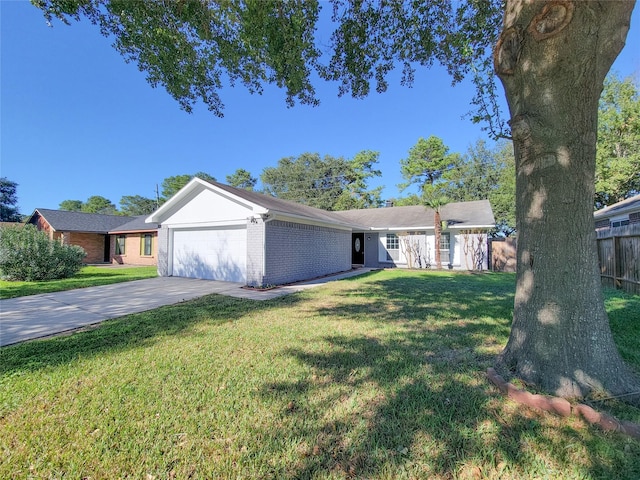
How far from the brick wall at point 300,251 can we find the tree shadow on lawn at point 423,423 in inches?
234

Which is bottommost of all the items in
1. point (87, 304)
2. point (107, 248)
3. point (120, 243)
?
point (87, 304)

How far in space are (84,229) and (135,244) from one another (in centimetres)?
398

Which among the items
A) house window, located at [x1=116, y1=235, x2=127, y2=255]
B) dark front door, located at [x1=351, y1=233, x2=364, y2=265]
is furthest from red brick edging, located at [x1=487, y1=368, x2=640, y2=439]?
house window, located at [x1=116, y1=235, x2=127, y2=255]

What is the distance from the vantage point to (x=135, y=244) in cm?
1945

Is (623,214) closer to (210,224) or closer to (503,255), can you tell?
(503,255)

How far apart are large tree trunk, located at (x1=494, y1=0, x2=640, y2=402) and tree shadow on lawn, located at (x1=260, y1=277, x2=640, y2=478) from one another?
60 centimetres

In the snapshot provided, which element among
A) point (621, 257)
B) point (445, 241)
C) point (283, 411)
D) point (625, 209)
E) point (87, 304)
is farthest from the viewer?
point (445, 241)

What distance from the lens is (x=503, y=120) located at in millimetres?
5160

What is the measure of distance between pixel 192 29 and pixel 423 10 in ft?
14.8

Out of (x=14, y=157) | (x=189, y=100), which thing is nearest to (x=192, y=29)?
(x=189, y=100)

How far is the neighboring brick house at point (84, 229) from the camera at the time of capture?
1897cm

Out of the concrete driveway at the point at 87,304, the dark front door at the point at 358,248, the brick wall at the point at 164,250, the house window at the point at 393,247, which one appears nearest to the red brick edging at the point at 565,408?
the concrete driveway at the point at 87,304

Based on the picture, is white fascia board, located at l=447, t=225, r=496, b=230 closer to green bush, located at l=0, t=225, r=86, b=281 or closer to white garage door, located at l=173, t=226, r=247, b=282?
white garage door, located at l=173, t=226, r=247, b=282

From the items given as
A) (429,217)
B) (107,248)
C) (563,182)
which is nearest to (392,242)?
(429,217)
